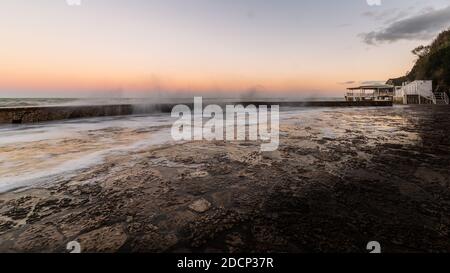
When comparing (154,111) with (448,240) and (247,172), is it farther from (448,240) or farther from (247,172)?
(448,240)

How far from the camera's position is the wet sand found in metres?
1.65

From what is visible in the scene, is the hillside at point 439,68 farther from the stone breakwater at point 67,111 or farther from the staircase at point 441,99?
the stone breakwater at point 67,111

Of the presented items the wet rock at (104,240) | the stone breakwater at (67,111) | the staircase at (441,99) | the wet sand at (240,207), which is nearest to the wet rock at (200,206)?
the wet sand at (240,207)

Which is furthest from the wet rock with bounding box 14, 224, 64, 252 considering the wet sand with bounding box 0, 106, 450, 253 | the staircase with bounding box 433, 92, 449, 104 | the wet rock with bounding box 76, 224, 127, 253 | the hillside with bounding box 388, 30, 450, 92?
the hillside with bounding box 388, 30, 450, 92

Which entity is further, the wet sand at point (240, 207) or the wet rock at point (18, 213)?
the wet rock at point (18, 213)

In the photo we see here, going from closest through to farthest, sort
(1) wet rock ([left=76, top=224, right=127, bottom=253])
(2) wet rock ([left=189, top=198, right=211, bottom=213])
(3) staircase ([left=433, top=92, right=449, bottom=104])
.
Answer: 1. (1) wet rock ([left=76, top=224, right=127, bottom=253])
2. (2) wet rock ([left=189, top=198, right=211, bottom=213])
3. (3) staircase ([left=433, top=92, right=449, bottom=104])

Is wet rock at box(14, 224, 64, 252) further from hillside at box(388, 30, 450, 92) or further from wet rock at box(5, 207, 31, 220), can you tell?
hillside at box(388, 30, 450, 92)

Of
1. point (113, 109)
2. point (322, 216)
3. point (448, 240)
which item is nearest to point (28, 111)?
point (113, 109)

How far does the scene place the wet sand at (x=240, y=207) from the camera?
5.42 feet

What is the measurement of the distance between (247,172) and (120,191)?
167 cm

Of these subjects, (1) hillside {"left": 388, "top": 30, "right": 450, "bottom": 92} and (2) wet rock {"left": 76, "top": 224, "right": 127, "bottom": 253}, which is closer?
(2) wet rock {"left": 76, "top": 224, "right": 127, "bottom": 253}

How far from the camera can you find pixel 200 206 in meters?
2.28

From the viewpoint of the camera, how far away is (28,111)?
11.8 metres

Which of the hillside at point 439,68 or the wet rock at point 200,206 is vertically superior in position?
the hillside at point 439,68
